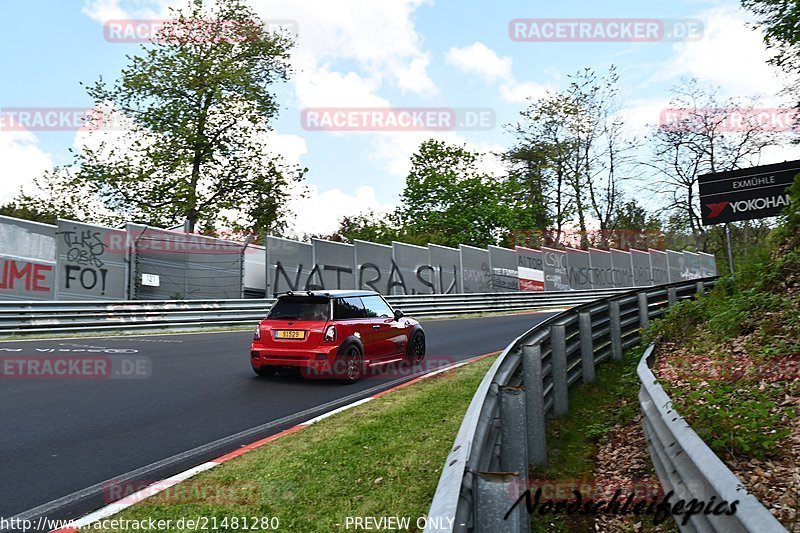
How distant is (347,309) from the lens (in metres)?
9.79

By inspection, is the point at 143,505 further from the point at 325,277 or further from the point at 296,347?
the point at 325,277

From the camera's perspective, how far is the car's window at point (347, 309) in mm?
9555

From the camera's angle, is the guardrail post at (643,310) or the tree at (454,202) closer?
the guardrail post at (643,310)

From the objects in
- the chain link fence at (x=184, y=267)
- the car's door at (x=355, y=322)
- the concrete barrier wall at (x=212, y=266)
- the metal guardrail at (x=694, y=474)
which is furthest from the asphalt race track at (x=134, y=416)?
the chain link fence at (x=184, y=267)

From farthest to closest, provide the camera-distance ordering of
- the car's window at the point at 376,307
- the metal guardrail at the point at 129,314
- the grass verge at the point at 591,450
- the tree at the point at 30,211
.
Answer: the tree at the point at 30,211 < the metal guardrail at the point at 129,314 < the car's window at the point at 376,307 < the grass verge at the point at 591,450

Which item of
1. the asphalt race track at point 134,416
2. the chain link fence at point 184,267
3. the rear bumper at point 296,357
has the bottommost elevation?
the asphalt race track at point 134,416

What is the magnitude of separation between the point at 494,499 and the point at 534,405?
336 cm

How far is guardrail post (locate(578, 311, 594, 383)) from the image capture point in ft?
27.6

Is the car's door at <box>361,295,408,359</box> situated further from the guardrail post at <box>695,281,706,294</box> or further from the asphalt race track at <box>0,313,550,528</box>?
the guardrail post at <box>695,281,706,294</box>

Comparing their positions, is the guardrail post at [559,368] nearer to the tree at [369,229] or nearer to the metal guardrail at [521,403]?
the metal guardrail at [521,403]

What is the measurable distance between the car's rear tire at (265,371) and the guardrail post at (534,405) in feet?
15.9

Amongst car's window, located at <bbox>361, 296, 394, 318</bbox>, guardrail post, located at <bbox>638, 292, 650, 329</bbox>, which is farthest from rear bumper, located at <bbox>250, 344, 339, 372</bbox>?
guardrail post, located at <bbox>638, 292, 650, 329</bbox>

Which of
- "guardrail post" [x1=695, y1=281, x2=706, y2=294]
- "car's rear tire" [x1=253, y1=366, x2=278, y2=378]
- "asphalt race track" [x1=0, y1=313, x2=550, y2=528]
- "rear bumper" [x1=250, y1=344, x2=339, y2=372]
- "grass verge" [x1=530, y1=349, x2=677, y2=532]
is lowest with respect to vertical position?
"grass verge" [x1=530, y1=349, x2=677, y2=532]

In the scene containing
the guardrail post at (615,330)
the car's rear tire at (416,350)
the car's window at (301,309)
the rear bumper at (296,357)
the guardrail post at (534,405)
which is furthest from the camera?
the car's rear tire at (416,350)
